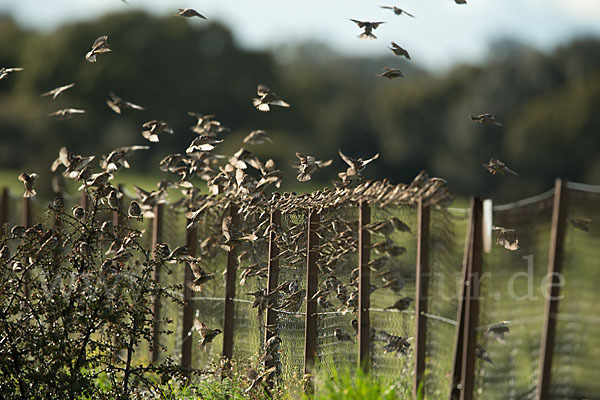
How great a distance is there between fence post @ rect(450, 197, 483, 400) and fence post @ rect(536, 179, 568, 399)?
7.13 feet

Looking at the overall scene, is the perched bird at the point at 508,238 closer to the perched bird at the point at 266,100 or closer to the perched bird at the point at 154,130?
the perched bird at the point at 266,100

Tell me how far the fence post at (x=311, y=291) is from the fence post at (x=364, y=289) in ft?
0.94

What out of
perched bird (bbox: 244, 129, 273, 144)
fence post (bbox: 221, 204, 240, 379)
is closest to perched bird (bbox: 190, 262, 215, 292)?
fence post (bbox: 221, 204, 240, 379)

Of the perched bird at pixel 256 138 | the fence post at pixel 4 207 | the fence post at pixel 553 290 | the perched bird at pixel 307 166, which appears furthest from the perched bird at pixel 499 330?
the fence post at pixel 4 207

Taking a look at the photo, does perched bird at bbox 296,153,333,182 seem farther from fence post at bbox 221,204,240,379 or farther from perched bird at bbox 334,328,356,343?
perched bird at bbox 334,328,356,343

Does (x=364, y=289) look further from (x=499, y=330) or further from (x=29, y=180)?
(x=29, y=180)

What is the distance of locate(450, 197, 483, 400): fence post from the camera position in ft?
14.3

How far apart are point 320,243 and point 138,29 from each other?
6738 centimetres

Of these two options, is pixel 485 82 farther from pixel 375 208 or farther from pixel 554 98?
pixel 375 208

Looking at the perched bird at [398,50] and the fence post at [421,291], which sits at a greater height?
the perched bird at [398,50]

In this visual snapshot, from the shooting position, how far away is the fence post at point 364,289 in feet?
17.5

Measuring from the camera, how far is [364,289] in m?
5.35

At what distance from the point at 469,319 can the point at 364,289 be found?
1.07 metres

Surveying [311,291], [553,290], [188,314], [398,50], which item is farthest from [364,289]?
[188,314]
